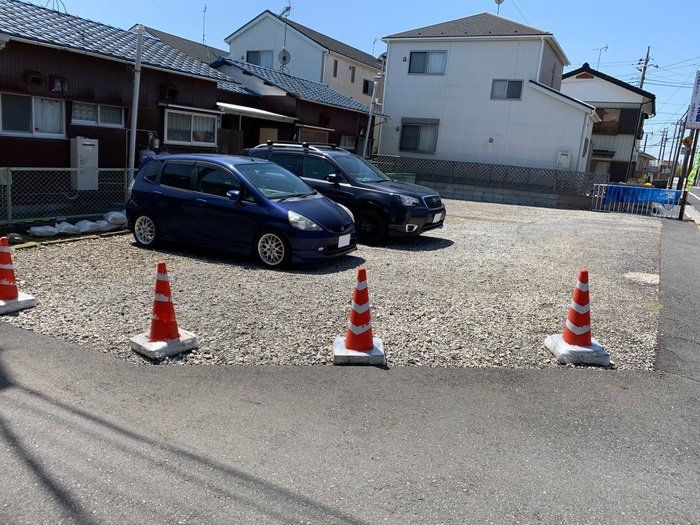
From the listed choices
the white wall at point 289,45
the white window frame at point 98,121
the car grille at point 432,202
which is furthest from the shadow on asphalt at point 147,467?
the white wall at point 289,45

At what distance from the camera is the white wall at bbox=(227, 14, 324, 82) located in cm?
2986

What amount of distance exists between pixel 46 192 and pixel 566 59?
2619cm

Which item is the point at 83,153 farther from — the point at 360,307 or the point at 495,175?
the point at 495,175

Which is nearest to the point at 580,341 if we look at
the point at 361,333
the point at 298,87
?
the point at 361,333

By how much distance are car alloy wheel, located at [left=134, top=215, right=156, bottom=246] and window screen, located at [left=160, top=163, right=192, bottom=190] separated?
26.9 inches

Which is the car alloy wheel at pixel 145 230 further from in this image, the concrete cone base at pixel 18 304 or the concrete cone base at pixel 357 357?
the concrete cone base at pixel 357 357

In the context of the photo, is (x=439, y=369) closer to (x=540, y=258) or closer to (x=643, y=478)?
(x=643, y=478)

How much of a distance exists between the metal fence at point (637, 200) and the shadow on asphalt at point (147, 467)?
1990 centimetres

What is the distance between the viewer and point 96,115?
12.3m

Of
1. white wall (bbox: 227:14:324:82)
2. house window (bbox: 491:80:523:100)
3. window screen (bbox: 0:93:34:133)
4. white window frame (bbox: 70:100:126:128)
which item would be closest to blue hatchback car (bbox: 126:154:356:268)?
window screen (bbox: 0:93:34:133)

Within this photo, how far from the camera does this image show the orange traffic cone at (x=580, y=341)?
15.4 ft

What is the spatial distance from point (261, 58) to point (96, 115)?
20056 mm

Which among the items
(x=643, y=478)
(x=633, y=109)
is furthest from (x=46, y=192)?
(x=633, y=109)

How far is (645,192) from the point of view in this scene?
62.9 ft
